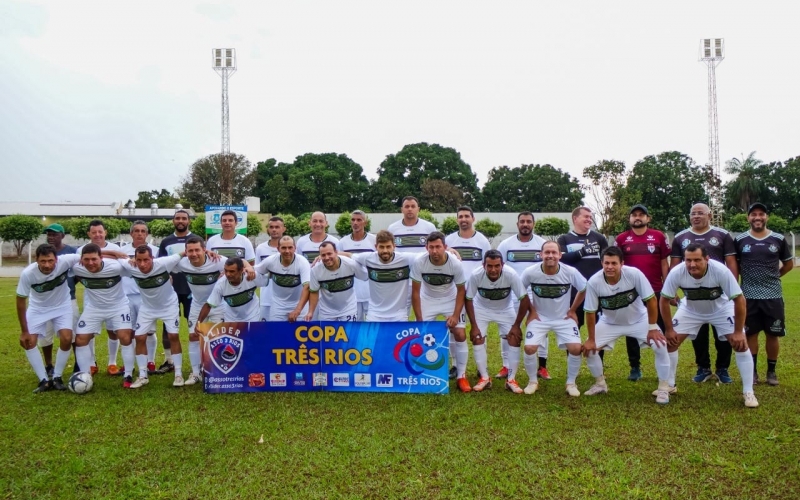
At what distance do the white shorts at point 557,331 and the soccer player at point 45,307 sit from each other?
18.9ft

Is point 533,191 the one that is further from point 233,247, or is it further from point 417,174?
point 233,247

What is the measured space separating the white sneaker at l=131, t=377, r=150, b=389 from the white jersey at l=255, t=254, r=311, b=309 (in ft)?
6.04

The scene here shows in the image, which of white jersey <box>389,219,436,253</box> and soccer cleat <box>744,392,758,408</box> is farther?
white jersey <box>389,219,436,253</box>

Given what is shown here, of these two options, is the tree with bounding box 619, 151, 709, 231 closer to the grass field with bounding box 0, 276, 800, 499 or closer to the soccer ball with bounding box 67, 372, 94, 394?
the grass field with bounding box 0, 276, 800, 499

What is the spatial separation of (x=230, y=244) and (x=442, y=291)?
3.19m

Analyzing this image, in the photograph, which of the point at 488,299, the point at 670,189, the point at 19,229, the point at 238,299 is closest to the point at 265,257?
the point at 238,299

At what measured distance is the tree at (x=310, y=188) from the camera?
58.5 meters

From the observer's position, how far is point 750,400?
18.4 ft

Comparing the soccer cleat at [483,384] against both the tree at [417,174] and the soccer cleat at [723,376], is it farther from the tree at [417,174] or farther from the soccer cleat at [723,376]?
the tree at [417,174]

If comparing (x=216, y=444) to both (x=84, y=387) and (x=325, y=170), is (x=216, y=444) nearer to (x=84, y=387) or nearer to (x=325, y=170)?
(x=84, y=387)

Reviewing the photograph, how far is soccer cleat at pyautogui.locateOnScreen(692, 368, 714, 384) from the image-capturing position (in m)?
6.72

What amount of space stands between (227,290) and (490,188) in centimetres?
5239

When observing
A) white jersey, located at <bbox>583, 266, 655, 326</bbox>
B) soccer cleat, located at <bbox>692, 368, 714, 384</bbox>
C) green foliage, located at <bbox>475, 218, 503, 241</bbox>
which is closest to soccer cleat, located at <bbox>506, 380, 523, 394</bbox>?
white jersey, located at <bbox>583, 266, 655, 326</bbox>

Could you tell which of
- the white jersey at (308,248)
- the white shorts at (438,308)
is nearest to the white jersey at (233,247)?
the white jersey at (308,248)
